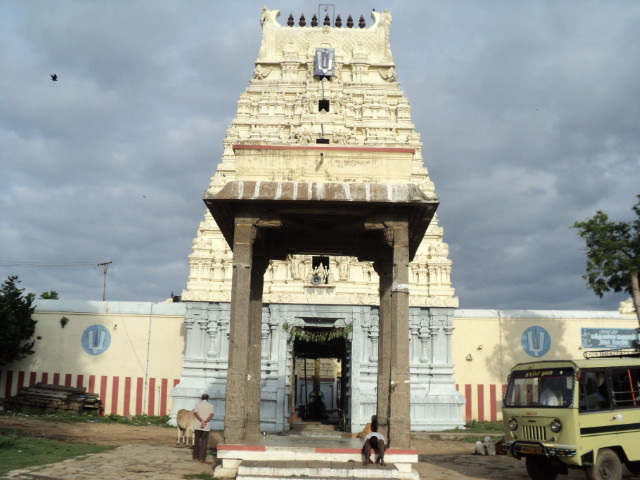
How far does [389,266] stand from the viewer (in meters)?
13.2

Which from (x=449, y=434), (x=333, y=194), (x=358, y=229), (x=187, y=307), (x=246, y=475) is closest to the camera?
(x=246, y=475)

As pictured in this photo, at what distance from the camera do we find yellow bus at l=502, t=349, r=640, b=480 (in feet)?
35.7

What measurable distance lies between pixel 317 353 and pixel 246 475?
817 inches

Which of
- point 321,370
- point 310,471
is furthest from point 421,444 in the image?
point 321,370

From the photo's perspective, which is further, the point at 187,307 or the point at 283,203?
the point at 187,307

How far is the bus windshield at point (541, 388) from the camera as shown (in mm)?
11352

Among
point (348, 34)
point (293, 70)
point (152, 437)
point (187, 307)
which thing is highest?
point (348, 34)

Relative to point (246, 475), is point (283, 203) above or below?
above

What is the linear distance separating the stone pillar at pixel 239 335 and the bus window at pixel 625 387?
6.78 meters

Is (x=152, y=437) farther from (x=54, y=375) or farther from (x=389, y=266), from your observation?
(x=389, y=266)

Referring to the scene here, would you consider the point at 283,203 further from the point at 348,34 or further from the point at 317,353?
the point at 348,34

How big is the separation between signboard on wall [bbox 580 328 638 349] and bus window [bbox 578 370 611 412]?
15847 millimetres

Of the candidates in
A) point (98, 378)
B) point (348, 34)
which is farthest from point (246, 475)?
point (348, 34)

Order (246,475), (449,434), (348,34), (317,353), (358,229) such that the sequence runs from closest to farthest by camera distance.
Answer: (246,475)
(358,229)
(449,434)
(317,353)
(348,34)
